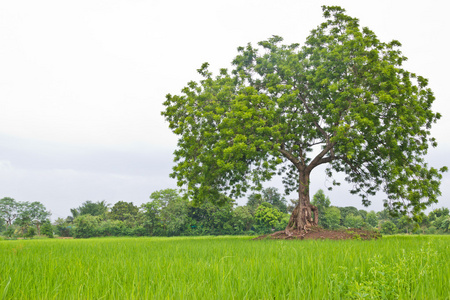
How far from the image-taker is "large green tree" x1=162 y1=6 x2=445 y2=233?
1694 cm

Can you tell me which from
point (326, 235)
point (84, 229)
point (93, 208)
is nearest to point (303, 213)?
point (326, 235)

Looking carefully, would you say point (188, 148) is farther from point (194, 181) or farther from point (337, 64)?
point (337, 64)

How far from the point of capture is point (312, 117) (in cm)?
2070

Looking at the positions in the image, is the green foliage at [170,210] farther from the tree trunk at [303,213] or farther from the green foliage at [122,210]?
the tree trunk at [303,213]

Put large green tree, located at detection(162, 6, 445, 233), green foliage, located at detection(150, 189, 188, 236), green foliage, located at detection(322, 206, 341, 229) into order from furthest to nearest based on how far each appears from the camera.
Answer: green foliage, located at detection(322, 206, 341, 229) → green foliage, located at detection(150, 189, 188, 236) → large green tree, located at detection(162, 6, 445, 233)

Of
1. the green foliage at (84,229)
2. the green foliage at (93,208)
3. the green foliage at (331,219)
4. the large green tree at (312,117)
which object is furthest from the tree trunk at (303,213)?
the green foliage at (93,208)

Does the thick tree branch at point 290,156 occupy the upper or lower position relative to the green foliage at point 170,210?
upper

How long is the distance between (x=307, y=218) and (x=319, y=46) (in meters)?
12.7

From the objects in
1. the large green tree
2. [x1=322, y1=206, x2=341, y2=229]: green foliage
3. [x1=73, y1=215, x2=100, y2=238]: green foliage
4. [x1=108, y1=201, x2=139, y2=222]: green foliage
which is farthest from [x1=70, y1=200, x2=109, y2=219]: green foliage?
the large green tree

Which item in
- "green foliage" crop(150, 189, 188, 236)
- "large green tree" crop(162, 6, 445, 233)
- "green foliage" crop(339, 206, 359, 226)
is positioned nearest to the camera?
"large green tree" crop(162, 6, 445, 233)

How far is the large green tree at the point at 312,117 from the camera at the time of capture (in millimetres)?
16938

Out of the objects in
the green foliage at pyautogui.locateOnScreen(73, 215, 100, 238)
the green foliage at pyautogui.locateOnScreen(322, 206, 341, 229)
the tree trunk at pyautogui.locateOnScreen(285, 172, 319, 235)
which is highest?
the tree trunk at pyautogui.locateOnScreen(285, 172, 319, 235)

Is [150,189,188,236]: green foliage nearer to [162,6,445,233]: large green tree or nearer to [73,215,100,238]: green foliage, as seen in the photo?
[73,215,100,238]: green foliage

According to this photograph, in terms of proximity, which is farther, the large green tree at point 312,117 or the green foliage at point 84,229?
the green foliage at point 84,229
